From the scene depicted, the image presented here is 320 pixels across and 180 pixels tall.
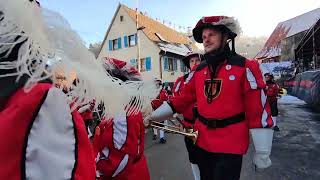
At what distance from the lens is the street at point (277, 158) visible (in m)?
5.92

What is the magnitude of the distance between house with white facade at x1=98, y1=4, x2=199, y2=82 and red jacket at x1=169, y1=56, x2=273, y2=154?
31.0 meters

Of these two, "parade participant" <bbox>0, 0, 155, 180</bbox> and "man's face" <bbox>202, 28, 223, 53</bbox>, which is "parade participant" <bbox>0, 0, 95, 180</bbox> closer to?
"parade participant" <bbox>0, 0, 155, 180</bbox>

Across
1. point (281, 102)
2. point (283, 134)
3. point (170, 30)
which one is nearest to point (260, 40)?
point (170, 30)

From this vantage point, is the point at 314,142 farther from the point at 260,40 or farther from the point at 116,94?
the point at 260,40

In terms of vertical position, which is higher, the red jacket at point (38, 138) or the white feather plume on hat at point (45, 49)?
the white feather plume on hat at point (45, 49)

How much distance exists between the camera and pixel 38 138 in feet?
3.46

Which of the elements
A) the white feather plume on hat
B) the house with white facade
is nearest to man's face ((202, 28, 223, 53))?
the white feather plume on hat

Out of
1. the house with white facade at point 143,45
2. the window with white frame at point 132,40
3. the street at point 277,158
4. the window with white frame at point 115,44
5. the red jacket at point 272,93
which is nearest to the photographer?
the street at point 277,158

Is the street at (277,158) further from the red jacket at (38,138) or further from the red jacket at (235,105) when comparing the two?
the red jacket at (38,138)

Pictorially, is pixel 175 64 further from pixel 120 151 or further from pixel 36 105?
pixel 36 105

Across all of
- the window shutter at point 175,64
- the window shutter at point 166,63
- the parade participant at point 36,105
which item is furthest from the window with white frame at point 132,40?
the parade participant at point 36,105

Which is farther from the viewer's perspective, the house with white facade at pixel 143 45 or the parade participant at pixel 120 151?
the house with white facade at pixel 143 45

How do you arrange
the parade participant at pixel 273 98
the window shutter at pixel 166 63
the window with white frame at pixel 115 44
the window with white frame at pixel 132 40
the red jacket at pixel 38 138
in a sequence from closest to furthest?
the red jacket at pixel 38 138 → the parade participant at pixel 273 98 → the window shutter at pixel 166 63 → the window with white frame at pixel 132 40 → the window with white frame at pixel 115 44

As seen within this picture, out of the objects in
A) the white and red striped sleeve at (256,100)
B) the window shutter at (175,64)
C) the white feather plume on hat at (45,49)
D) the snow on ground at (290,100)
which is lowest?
the snow on ground at (290,100)
